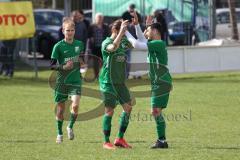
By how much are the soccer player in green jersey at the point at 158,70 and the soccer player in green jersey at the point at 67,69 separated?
1418mm

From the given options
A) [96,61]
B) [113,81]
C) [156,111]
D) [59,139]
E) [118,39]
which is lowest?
[59,139]

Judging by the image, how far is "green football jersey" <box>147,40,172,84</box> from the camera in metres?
11.8

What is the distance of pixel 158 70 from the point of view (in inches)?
478

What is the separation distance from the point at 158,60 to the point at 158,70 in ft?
0.68

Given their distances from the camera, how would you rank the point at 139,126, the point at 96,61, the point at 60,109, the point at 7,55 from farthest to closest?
the point at 7,55, the point at 96,61, the point at 139,126, the point at 60,109

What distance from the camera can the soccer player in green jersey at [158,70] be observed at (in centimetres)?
1185

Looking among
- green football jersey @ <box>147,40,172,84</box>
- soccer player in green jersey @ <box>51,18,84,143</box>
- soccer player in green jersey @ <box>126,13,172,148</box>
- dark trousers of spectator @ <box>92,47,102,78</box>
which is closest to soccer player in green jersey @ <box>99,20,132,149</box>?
soccer player in green jersey @ <box>126,13,172,148</box>

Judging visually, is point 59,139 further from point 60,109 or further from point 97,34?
point 97,34

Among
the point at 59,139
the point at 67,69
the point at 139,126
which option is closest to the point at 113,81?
the point at 67,69

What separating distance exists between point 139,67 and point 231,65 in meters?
2.86

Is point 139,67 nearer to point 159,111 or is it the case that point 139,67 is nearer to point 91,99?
point 91,99

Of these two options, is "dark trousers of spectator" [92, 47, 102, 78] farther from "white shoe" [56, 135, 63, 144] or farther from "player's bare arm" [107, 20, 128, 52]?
"player's bare arm" [107, 20, 128, 52]

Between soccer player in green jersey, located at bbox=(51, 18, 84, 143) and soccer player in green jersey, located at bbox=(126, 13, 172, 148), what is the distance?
1.42 metres

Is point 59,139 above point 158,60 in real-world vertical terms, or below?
below
